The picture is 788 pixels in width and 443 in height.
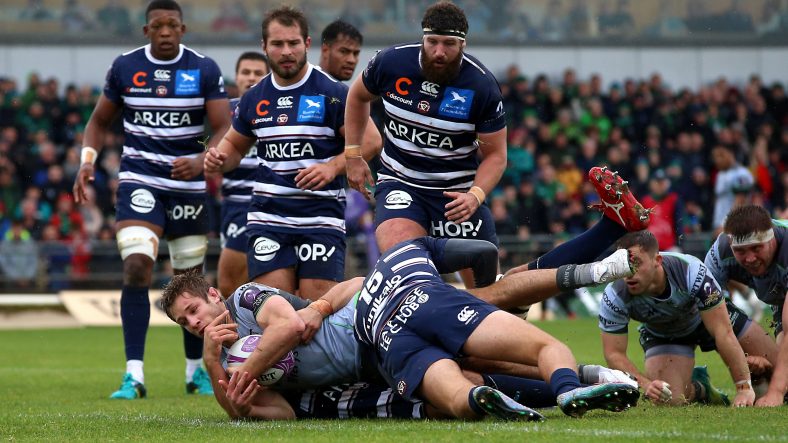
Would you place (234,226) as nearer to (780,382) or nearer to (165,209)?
(165,209)

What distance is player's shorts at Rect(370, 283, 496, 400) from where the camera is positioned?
681 cm

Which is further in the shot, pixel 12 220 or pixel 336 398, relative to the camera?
pixel 12 220

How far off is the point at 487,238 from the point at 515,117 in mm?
15891

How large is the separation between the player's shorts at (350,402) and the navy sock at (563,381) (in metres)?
1.20

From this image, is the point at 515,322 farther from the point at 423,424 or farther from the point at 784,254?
the point at 784,254

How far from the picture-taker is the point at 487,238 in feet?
28.5

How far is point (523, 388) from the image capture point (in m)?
7.39

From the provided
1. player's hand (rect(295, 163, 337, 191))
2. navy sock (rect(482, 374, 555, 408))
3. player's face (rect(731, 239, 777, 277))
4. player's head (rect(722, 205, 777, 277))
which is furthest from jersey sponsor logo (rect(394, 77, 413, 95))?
player's face (rect(731, 239, 777, 277))

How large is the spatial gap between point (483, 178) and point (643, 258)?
3.97 feet

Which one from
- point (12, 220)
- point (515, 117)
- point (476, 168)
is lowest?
point (12, 220)

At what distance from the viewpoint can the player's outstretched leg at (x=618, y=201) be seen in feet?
26.0

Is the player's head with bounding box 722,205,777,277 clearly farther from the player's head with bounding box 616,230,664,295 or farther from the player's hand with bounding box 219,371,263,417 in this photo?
the player's hand with bounding box 219,371,263,417

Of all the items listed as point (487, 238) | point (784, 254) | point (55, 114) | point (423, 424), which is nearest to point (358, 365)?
point (423, 424)

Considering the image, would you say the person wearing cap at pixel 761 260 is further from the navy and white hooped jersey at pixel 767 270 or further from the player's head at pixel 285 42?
the player's head at pixel 285 42
